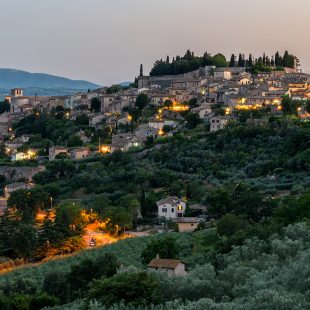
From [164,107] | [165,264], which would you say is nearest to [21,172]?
[164,107]

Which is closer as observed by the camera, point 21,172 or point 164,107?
point 21,172

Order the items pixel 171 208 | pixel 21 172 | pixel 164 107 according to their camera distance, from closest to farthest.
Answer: pixel 171 208 → pixel 21 172 → pixel 164 107

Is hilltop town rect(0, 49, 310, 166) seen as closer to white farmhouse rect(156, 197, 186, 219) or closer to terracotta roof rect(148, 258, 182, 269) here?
white farmhouse rect(156, 197, 186, 219)

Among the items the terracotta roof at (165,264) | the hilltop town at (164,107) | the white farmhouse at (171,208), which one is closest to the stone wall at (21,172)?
the hilltop town at (164,107)

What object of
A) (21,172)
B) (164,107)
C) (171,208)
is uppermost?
(164,107)

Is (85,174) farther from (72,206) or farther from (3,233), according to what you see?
(3,233)

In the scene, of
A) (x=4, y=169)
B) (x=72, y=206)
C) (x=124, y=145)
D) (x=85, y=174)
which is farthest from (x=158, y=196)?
(x=4, y=169)

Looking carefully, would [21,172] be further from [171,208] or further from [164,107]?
[171,208]

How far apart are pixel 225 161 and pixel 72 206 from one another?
45.0 feet

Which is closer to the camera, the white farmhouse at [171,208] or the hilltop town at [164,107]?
the white farmhouse at [171,208]

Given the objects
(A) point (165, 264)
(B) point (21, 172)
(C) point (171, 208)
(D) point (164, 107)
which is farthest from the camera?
(D) point (164, 107)

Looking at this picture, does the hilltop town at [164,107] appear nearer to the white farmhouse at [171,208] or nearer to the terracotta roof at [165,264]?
the white farmhouse at [171,208]

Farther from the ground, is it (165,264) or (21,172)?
(165,264)

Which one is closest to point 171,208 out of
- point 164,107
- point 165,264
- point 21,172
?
point 165,264
